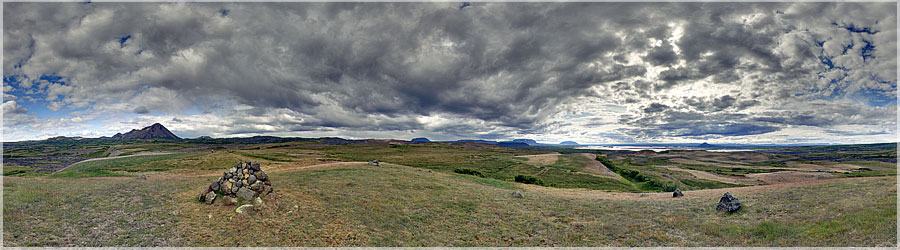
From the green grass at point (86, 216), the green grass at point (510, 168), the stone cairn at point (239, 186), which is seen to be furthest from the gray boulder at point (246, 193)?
the green grass at point (510, 168)

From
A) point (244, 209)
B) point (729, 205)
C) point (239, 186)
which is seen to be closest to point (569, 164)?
point (729, 205)

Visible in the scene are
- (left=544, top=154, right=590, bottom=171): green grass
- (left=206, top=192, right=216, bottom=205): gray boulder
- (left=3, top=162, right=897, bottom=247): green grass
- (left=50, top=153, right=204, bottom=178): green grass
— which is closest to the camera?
(left=3, top=162, right=897, bottom=247): green grass

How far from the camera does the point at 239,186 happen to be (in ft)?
63.4

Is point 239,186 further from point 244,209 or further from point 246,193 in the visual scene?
point 244,209

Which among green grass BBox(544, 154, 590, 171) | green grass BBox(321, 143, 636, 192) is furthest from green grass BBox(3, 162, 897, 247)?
green grass BBox(544, 154, 590, 171)

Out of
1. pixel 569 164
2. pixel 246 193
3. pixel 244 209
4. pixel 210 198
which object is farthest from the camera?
pixel 569 164

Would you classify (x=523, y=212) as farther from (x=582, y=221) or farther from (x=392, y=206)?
(x=392, y=206)

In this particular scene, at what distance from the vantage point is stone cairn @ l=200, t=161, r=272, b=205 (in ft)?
60.8

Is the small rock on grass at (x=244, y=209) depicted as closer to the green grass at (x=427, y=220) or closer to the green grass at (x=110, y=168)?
the green grass at (x=427, y=220)

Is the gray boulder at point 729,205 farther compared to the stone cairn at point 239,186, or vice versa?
the stone cairn at point 239,186

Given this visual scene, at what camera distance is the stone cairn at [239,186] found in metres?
18.5

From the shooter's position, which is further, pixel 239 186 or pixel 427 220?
pixel 239 186

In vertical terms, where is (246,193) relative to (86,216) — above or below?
above

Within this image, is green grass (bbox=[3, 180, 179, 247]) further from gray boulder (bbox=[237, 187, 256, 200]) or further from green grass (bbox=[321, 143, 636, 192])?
green grass (bbox=[321, 143, 636, 192])
